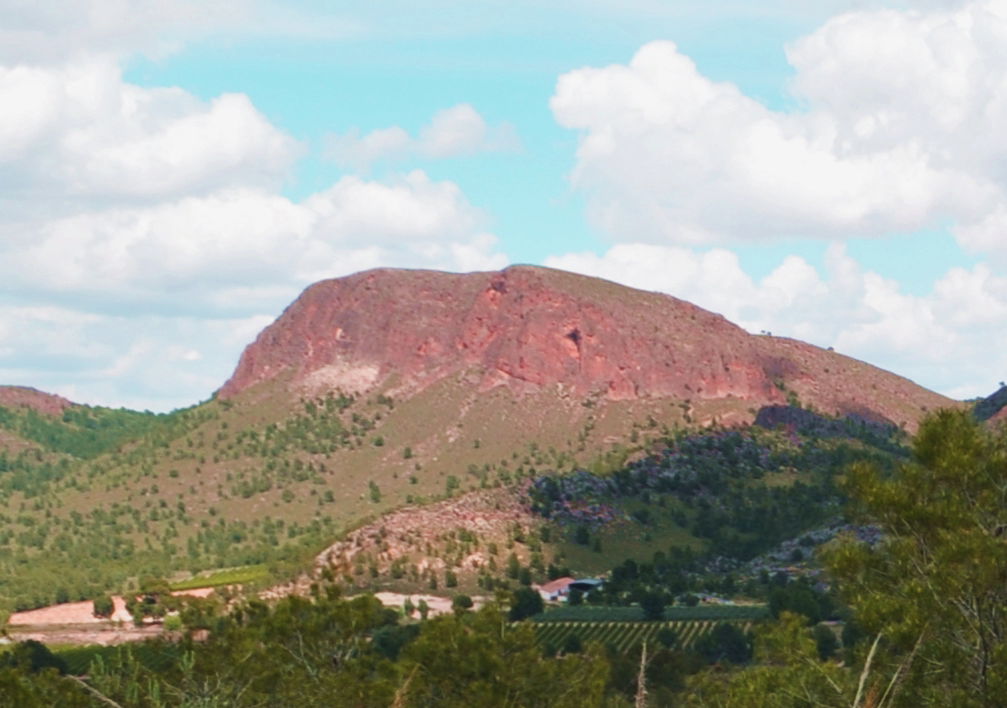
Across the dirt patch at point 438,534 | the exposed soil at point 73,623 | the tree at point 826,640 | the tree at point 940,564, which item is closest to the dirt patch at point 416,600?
the dirt patch at point 438,534

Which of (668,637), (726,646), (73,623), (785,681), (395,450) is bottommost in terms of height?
(726,646)

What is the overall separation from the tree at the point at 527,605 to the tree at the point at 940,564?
87926 millimetres

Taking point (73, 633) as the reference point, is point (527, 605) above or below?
below

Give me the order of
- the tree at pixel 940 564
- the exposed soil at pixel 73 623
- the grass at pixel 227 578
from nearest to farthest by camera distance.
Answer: the tree at pixel 940 564, the exposed soil at pixel 73 623, the grass at pixel 227 578

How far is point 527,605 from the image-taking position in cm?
11906

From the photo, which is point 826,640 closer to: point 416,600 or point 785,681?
point 416,600

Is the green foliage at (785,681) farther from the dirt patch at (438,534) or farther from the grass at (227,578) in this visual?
the grass at (227,578)

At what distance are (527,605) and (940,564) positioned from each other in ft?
311

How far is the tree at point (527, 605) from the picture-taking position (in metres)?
117

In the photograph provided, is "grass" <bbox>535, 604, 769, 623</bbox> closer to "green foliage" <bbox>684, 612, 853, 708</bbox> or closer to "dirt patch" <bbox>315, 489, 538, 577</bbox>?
"dirt patch" <bbox>315, 489, 538, 577</bbox>

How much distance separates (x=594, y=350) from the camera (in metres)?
194

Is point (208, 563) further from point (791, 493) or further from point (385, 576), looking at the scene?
point (791, 493)

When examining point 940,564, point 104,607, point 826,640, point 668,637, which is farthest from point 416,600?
point 940,564

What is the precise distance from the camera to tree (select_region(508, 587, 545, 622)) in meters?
117
